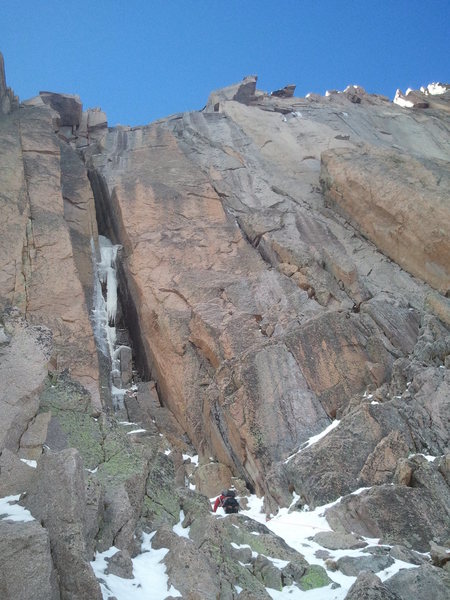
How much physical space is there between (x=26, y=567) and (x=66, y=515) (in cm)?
89

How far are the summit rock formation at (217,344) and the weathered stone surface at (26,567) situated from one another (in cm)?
3

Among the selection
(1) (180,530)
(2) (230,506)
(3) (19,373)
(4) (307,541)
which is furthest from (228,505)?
(3) (19,373)

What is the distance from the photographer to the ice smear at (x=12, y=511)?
735 centimetres

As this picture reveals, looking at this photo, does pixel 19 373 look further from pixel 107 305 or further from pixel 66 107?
pixel 66 107

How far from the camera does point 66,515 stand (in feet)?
23.9

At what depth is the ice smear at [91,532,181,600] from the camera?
7.18 meters

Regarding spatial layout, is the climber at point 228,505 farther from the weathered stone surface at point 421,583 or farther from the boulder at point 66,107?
the boulder at point 66,107

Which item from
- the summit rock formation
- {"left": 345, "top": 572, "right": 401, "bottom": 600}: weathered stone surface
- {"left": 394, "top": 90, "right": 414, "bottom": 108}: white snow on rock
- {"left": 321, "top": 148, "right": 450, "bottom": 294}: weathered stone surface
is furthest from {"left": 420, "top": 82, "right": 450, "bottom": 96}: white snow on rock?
{"left": 345, "top": 572, "right": 401, "bottom": 600}: weathered stone surface

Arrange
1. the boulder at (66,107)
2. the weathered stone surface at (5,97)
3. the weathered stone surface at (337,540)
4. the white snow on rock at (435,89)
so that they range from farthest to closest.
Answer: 1. the white snow on rock at (435,89)
2. the boulder at (66,107)
3. the weathered stone surface at (5,97)
4. the weathered stone surface at (337,540)

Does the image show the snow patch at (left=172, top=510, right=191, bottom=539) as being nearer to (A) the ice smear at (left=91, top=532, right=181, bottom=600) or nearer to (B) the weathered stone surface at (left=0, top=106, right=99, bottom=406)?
(A) the ice smear at (left=91, top=532, right=181, bottom=600)

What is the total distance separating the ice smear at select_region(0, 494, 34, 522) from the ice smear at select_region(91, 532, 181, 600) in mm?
1078

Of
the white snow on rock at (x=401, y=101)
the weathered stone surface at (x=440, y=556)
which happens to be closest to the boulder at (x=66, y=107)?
the white snow on rock at (x=401, y=101)

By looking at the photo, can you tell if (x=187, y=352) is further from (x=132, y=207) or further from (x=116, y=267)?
(x=132, y=207)

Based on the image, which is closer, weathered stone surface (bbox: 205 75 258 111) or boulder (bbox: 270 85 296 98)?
weathered stone surface (bbox: 205 75 258 111)
